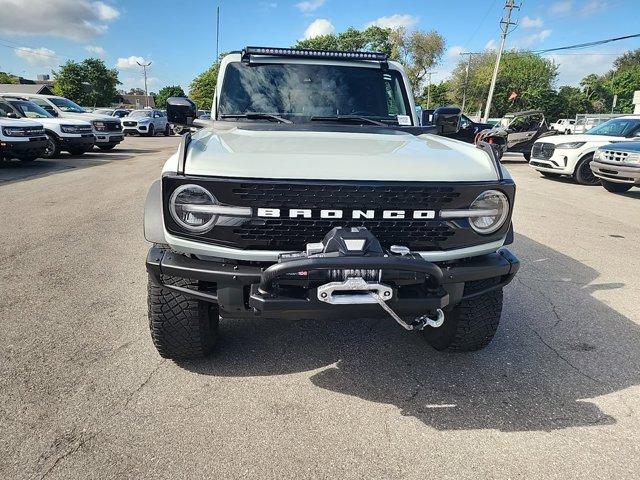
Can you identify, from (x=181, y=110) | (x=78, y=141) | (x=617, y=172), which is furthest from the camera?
(x=78, y=141)

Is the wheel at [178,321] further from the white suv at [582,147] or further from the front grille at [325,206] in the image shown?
the white suv at [582,147]

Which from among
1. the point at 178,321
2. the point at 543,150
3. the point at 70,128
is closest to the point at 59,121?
the point at 70,128

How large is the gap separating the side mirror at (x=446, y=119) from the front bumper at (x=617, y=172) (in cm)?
732

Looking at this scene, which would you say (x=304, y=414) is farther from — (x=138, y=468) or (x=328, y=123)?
(x=328, y=123)

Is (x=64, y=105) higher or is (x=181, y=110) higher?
(x=181, y=110)

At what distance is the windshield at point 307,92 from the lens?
3.67 meters

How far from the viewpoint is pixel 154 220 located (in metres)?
2.47

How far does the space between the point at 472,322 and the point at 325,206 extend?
126cm

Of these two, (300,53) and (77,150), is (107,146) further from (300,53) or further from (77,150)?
(300,53)

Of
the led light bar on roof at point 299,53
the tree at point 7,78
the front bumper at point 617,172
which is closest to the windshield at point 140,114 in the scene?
the front bumper at point 617,172

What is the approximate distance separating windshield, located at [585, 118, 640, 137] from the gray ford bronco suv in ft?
34.4

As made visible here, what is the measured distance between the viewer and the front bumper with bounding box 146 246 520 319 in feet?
7.06

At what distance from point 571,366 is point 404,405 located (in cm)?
122

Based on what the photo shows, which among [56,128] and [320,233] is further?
[56,128]
